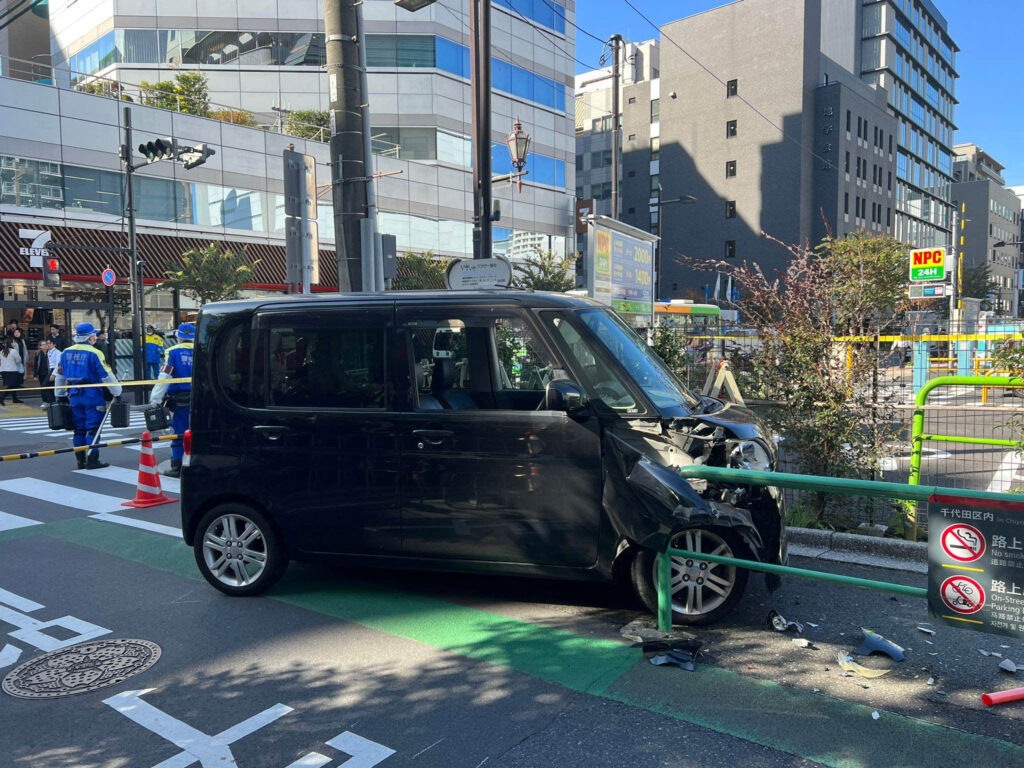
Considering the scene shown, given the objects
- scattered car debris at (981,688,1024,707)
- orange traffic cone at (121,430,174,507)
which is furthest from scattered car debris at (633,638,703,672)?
orange traffic cone at (121,430,174,507)

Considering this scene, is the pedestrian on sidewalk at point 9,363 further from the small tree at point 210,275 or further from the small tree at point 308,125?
the small tree at point 308,125

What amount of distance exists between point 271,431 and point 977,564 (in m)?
4.07

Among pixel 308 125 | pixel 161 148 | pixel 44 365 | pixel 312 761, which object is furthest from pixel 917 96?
pixel 312 761

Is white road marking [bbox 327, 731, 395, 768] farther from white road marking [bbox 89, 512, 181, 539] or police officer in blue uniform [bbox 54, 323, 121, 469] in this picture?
police officer in blue uniform [bbox 54, 323, 121, 469]

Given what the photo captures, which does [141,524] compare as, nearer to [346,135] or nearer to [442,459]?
[442,459]

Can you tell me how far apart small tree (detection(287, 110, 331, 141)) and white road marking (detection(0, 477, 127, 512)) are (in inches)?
978

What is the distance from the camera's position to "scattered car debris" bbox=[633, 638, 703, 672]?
13.3ft

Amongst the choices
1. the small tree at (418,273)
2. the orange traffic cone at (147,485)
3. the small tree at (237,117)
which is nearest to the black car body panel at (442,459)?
the orange traffic cone at (147,485)

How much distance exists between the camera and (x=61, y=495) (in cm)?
905

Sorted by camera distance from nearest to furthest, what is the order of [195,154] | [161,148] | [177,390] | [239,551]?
[239,551]
[177,390]
[161,148]
[195,154]

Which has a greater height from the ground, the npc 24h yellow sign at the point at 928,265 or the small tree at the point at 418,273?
the small tree at the point at 418,273

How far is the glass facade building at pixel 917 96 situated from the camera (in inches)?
2778

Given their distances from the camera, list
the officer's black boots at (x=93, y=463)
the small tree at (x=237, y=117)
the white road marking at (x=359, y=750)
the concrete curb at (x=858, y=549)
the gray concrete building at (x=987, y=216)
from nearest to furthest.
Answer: the white road marking at (x=359, y=750) < the concrete curb at (x=858, y=549) < the officer's black boots at (x=93, y=463) < the small tree at (x=237, y=117) < the gray concrete building at (x=987, y=216)

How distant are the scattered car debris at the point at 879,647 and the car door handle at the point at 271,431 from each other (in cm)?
372
